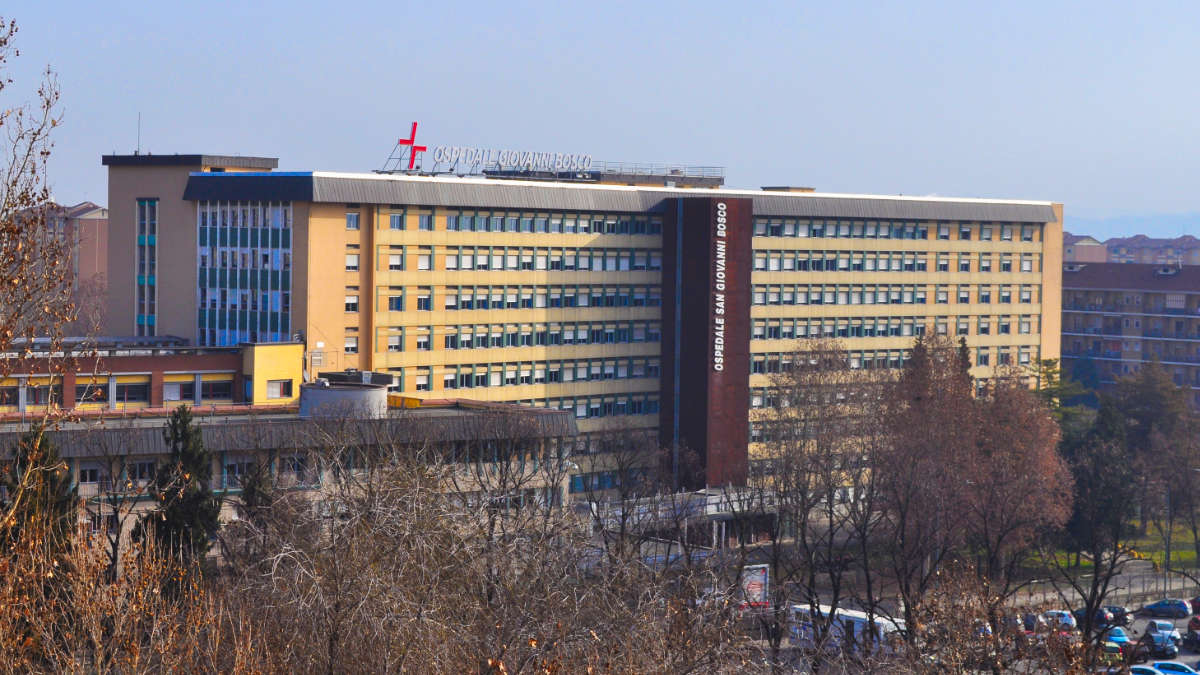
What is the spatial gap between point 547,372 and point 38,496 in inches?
2256

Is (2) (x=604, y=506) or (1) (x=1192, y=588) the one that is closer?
(2) (x=604, y=506)

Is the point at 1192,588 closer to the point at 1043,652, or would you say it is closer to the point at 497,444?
the point at 497,444

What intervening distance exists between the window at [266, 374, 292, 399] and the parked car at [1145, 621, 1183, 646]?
3551 cm

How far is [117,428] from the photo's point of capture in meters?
52.5

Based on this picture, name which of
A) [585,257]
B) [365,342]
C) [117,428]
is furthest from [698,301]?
[117,428]

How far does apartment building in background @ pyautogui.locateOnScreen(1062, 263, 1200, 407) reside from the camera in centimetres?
14138

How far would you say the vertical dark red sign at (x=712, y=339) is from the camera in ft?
269

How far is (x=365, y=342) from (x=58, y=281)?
55.5m

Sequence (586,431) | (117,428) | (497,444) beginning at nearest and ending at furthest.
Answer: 1. (117,428)
2. (497,444)
3. (586,431)

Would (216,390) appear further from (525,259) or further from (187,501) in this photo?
(187,501)

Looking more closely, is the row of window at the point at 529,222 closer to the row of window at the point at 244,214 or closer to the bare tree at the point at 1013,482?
the row of window at the point at 244,214

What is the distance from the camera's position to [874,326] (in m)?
94.7

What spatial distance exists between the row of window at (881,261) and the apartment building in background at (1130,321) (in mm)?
45112

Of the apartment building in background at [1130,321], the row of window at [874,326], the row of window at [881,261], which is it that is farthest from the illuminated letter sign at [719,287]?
the apartment building in background at [1130,321]
